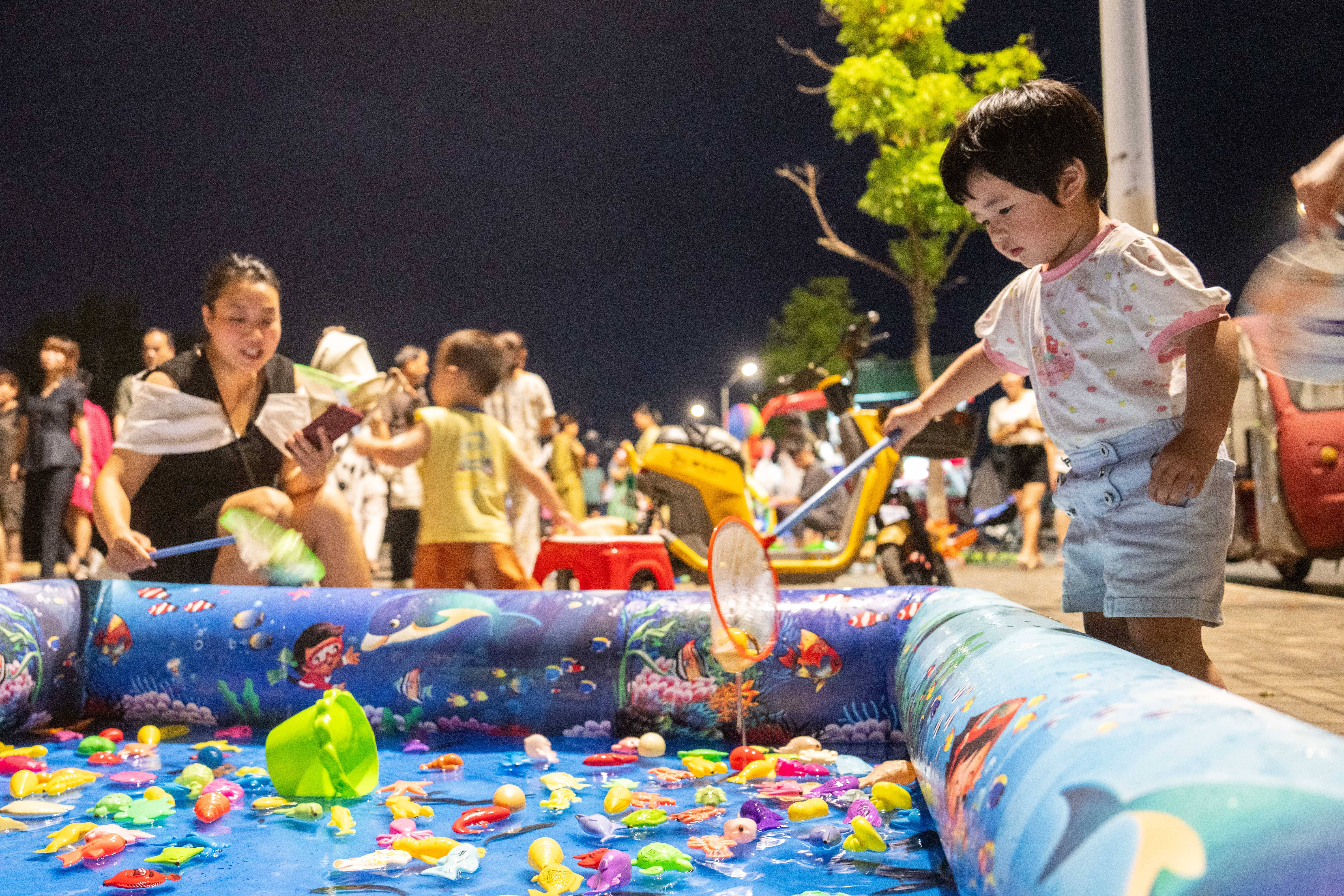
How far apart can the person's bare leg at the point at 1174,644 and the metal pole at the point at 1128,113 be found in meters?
2.02

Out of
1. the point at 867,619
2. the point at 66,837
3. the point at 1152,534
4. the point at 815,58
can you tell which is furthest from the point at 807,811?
the point at 815,58

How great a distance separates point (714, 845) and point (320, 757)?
0.90m

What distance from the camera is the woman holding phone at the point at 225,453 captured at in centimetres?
303

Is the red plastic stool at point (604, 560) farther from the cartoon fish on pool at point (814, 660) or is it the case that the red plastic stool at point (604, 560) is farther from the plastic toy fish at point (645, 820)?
the plastic toy fish at point (645, 820)

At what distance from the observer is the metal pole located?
3209 mm

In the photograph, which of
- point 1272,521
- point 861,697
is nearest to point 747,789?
point 861,697

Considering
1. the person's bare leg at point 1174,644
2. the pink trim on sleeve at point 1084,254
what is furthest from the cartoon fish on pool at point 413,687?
the pink trim on sleeve at point 1084,254

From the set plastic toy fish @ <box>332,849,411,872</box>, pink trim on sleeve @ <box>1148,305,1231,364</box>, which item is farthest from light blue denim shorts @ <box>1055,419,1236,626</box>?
plastic toy fish @ <box>332,849,411,872</box>

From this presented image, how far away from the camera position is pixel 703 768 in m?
2.20

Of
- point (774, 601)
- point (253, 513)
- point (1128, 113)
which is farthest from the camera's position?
point (1128, 113)

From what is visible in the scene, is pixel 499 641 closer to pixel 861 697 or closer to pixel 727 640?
pixel 727 640

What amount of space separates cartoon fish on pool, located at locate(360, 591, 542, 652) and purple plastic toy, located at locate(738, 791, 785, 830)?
97 centimetres

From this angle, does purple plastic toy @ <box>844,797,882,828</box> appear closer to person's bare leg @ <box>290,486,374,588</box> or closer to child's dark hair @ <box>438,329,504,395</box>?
person's bare leg @ <box>290,486,374,588</box>

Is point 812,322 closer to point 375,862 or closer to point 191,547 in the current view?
point 191,547
